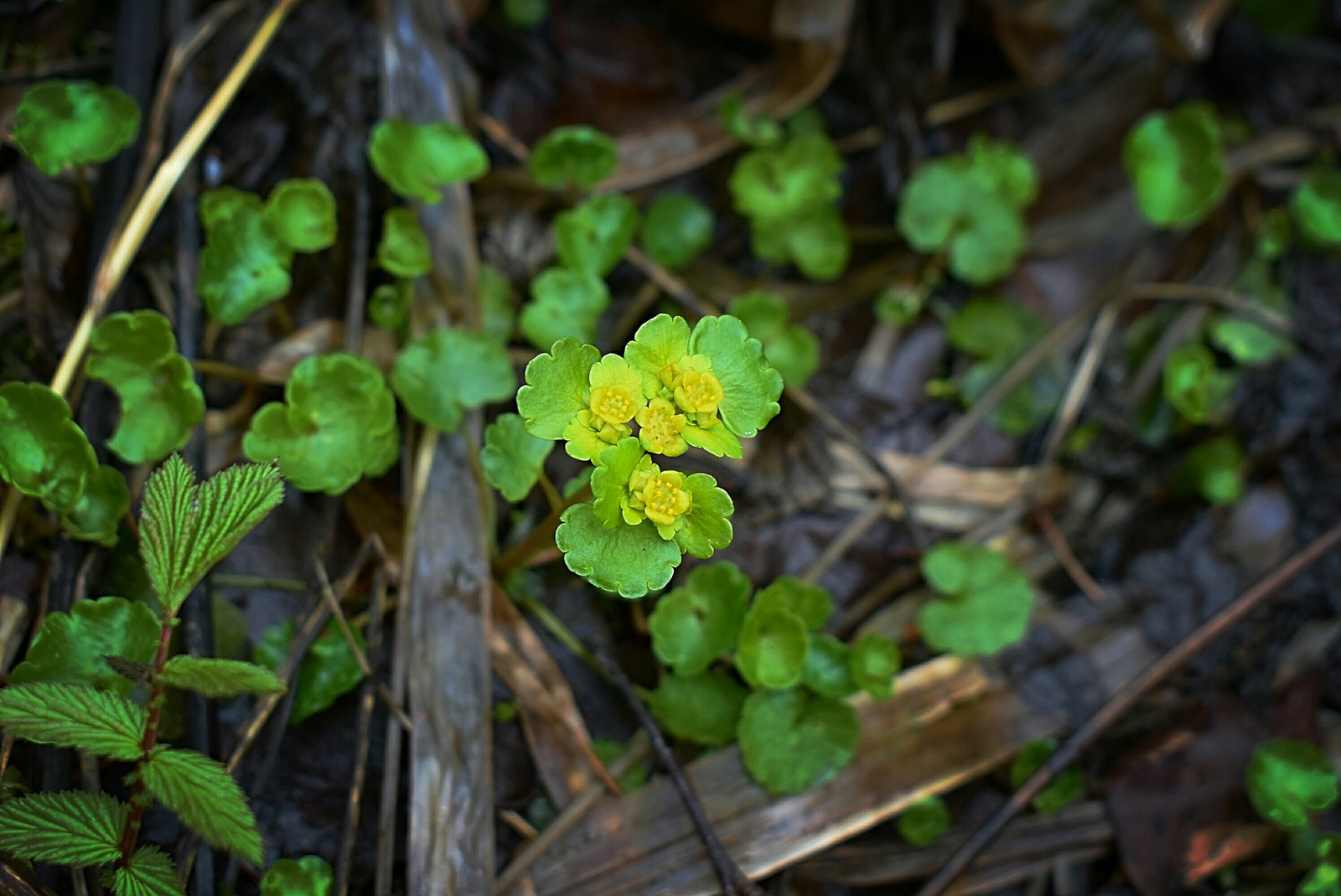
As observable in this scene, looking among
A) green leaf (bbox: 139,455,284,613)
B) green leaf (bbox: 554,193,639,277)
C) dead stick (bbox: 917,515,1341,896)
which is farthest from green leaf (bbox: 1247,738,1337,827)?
green leaf (bbox: 139,455,284,613)

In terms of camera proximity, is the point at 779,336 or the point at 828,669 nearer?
the point at 828,669

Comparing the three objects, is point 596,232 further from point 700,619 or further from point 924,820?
point 924,820

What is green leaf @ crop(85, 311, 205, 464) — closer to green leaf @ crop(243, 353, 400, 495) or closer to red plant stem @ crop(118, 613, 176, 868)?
green leaf @ crop(243, 353, 400, 495)

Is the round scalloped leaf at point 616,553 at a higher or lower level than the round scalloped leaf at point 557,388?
lower

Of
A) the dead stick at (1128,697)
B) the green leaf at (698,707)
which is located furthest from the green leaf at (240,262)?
the dead stick at (1128,697)

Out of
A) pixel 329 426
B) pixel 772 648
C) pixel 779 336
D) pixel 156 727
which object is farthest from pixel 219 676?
pixel 779 336

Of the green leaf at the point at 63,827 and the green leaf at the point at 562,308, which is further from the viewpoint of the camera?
the green leaf at the point at 562,308

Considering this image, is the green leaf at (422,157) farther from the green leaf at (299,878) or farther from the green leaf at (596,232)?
the green leaf at (299,878)

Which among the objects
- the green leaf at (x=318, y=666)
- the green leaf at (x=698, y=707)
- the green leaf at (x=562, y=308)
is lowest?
the green leaf at (x=698, y=707)
